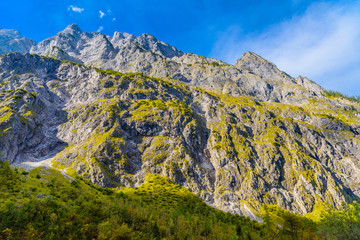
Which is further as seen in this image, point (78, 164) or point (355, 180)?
point (355, 180)

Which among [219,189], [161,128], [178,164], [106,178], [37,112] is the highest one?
[161,128]

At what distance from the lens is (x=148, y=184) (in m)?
124

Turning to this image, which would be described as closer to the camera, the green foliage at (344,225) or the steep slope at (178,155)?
the green foliage at (344,225)

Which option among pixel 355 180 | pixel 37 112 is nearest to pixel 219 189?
pixel 355 180

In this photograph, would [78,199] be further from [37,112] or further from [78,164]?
[37,112]

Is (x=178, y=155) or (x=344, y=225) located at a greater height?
(x=178, y=155)

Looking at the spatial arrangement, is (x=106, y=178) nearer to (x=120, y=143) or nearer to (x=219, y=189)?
(x=120, y=143)

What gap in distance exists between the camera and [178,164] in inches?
6009

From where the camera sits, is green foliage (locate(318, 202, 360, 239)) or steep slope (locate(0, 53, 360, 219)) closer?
green foliage (locate(318, 202, 360, 239))

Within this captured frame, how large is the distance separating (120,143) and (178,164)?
56.7 meters

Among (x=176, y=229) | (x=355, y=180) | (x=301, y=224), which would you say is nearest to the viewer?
(x=176, y=229)

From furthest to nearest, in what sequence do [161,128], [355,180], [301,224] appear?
[161,128]
[355,180]
[301,224]

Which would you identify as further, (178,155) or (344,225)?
(178,155)

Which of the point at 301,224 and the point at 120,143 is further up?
the point at 120,143
